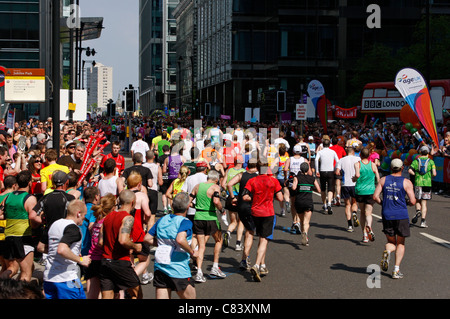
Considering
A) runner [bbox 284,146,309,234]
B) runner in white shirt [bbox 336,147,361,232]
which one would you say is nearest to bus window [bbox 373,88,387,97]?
runner in white shirt [bbox 336,147,361,232]

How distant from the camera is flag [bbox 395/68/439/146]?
2261 centimetres

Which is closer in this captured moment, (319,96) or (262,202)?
(262,202)

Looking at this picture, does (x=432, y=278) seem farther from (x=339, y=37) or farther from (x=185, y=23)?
(x=185, y=23)

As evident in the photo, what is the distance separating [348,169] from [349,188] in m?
0.48

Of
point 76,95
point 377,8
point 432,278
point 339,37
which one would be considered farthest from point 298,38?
point 432,278

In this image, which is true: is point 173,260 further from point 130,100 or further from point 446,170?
point 130,100

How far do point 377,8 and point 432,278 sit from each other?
185ft

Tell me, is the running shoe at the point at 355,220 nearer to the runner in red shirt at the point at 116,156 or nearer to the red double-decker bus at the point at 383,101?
the runner in red shirt at the point at 116,156

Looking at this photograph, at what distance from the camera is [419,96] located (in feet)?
76.5

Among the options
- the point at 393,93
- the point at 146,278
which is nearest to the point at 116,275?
the point at 146,278

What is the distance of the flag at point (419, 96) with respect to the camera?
74.2 ft

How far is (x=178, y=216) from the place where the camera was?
766 centimetres

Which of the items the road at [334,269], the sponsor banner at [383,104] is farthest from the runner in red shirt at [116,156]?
the sponsor banner at [383,104]

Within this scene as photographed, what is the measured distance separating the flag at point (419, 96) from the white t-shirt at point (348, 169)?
8.30 m
